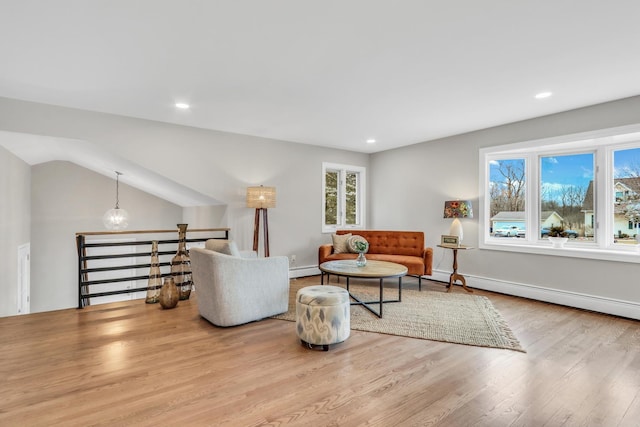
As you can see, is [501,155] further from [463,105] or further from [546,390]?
[546,390]

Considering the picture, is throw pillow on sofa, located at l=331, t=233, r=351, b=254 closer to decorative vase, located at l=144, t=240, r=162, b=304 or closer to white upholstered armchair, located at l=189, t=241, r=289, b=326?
white upholstered armchair, located at l=189, t=241, r=289, b=326

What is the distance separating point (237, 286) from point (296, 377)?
119 centimetres

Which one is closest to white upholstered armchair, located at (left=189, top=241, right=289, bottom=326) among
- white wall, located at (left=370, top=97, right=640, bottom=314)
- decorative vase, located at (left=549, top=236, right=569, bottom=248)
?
white wall, located at (left=370, top=97, right=640, bottom=314)

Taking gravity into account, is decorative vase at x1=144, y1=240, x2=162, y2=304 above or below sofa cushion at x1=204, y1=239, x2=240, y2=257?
below

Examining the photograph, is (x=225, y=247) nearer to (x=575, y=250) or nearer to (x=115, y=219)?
(x=115, y=219)

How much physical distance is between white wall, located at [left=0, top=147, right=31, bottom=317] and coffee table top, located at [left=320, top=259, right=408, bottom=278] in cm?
415

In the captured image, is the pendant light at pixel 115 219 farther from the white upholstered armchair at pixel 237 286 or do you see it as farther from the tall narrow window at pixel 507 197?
the tall narrow window at pixel 507 197

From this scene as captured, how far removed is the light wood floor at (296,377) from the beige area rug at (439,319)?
0.15 meters

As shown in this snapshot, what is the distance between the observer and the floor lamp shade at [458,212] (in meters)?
4.83

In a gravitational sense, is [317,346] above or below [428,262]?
below

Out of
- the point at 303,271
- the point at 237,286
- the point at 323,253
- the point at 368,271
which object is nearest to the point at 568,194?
the point at 368,271

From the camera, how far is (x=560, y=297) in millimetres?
4070

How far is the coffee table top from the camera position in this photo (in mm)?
3553

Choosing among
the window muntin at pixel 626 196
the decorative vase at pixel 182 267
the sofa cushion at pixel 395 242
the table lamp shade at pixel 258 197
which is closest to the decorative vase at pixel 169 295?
the decorative vase at pixel 182 267
